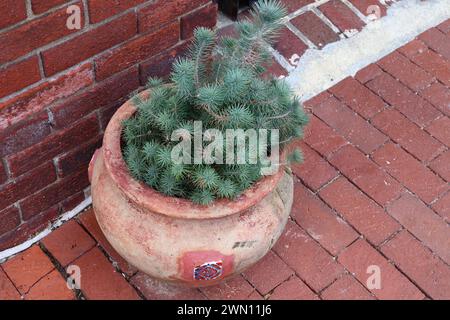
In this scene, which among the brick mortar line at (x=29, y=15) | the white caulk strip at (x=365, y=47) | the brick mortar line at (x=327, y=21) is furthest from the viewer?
the brick mortar line at (x=327, y=21)

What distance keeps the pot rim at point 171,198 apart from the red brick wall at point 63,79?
0.24m

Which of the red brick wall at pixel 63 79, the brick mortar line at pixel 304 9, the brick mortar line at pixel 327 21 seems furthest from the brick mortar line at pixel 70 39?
the brick mortar line at pixel 327 21

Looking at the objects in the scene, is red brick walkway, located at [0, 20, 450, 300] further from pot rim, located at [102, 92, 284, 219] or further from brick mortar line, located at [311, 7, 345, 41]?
pot rim, located at [102, 92, 284, 219]

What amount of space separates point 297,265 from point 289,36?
1197 millimetres

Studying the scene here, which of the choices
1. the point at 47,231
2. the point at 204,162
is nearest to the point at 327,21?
the point at 204,162

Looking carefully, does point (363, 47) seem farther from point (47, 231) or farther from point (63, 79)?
point (47, 231)

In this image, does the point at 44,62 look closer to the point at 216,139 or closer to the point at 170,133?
the point at 170,133

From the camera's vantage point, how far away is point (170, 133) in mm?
1789

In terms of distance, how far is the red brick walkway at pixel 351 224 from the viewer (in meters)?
2.23

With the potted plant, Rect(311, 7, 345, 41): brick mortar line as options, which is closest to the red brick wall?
the potted plant

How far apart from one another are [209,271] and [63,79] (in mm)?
785

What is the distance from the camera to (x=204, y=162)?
1.76m

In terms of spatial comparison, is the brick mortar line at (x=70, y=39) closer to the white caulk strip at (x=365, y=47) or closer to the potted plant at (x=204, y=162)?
the potted plant at (x=204, y=162)

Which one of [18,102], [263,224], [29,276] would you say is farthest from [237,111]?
[29,276]
